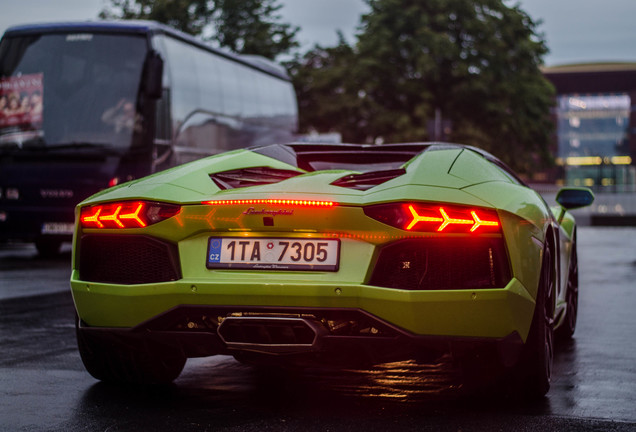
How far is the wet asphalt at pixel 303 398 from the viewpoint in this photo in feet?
15.0

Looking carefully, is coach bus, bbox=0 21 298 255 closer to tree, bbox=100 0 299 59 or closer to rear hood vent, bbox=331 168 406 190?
rear hood vent, bbox=331 168 406 190

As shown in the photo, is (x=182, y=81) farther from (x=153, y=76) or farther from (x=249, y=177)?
(x=249, y=177)

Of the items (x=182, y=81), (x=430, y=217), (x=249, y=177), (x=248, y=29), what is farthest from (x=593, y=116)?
(x=430, y=217)

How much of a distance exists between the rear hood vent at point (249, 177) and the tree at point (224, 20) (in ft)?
141

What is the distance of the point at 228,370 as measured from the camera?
19.9 feet

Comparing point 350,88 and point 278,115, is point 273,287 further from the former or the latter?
point 350,88

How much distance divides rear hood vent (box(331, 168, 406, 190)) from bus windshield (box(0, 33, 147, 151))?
12371 mm

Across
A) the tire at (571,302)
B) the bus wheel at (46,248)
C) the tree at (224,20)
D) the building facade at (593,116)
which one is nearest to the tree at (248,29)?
the tree at (224,20)

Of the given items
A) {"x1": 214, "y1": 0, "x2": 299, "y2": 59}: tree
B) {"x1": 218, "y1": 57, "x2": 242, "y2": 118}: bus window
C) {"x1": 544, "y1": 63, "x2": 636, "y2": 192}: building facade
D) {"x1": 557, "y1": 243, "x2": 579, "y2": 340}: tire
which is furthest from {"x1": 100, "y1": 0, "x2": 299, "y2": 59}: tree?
{"x1": 544, "y1": 63, "x2": 636, "y2": 192}: building facade

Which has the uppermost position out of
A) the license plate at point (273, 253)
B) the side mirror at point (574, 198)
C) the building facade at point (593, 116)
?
the license plate at point (273, 253)

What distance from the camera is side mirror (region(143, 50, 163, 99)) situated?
1683 centimetres

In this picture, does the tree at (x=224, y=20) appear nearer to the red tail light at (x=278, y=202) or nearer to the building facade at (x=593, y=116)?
the red tail light at (x=278, y=202)

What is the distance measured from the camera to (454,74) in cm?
5116

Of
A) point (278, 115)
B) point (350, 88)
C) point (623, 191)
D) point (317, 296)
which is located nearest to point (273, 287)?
point (317, 296)
